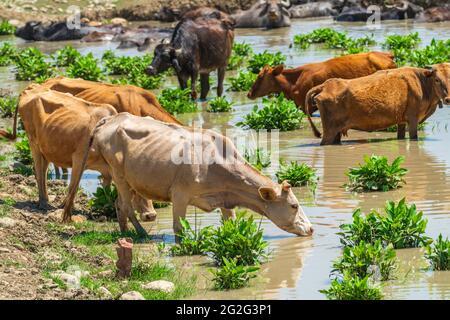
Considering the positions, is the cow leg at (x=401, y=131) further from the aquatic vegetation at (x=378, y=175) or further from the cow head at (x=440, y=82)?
the aquatic vegetation at (x=378, y=175)

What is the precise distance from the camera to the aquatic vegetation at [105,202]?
516 inches

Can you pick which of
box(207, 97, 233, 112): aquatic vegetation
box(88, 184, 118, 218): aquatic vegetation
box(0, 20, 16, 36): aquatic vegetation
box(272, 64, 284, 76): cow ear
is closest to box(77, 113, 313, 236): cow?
box(88, 184, 118, 218): aquatic vegetation

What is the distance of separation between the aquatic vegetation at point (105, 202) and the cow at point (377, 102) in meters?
4.69

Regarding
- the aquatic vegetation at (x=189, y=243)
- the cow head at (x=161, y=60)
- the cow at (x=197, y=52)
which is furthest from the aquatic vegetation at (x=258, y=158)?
the cow head at (x=161, y=60)

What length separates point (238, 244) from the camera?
1053 centimetres

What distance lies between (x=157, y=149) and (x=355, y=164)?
4340 millimetres

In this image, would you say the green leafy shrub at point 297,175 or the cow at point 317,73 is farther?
the cow at point 317,73

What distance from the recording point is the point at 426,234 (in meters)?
11.4
